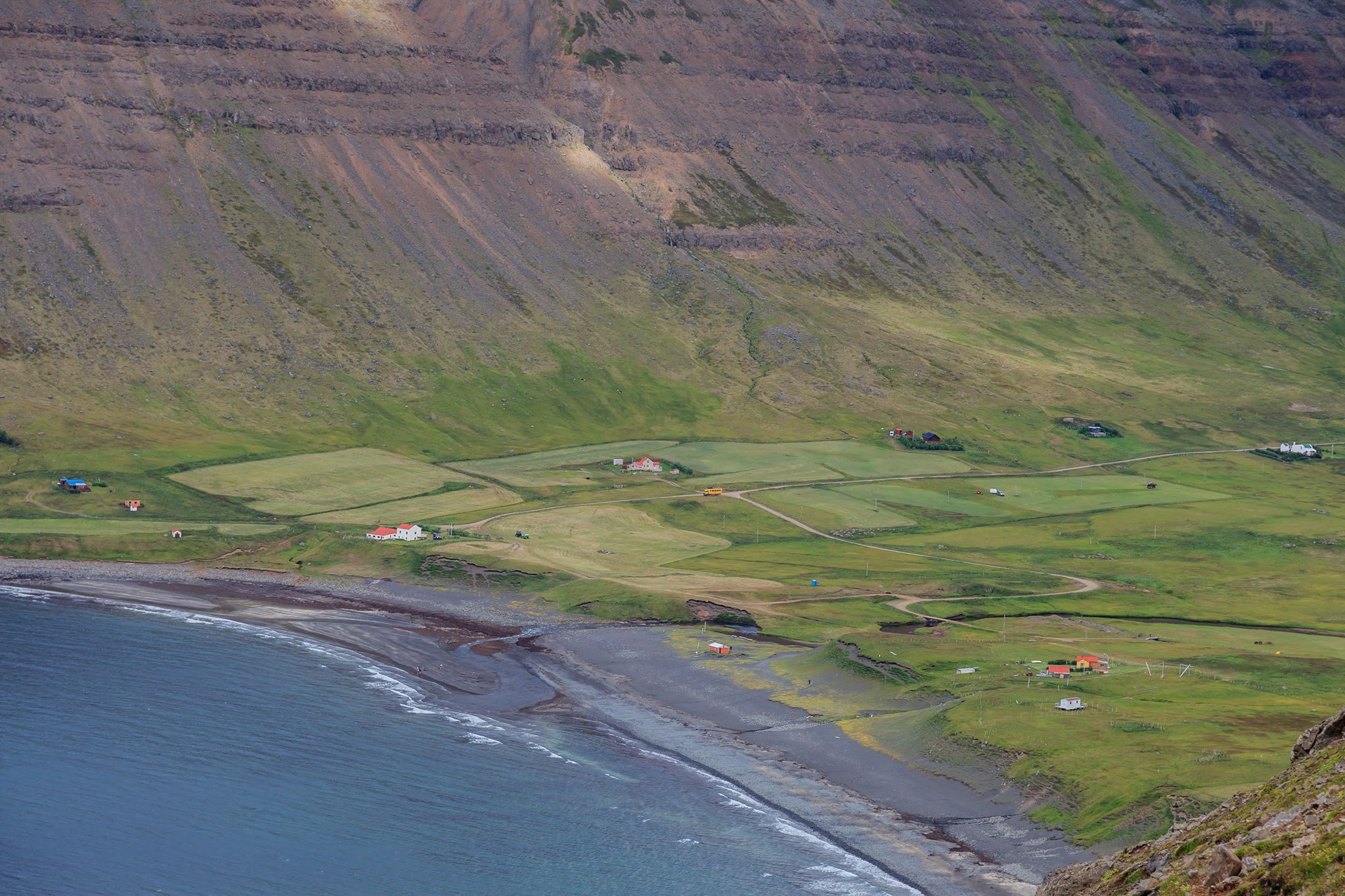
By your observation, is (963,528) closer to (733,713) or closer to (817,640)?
(817,640)

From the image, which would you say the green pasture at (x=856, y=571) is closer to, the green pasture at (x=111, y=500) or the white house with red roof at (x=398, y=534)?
the white house with red roof at (x=398, y=534)

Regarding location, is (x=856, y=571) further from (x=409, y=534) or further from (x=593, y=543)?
(x=409, y=534)

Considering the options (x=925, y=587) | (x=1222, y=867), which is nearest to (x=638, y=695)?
(x=925, y=587)

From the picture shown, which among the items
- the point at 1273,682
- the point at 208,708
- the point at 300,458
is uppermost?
the point at 1273,682

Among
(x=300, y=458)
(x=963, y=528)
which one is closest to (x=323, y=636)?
(x=300, y=458)

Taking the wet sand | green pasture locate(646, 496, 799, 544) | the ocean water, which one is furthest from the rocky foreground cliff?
green pasture locate(646, 496, 799, 544)

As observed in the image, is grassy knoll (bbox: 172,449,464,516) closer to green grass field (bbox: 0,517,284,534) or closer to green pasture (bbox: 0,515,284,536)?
green grass field (bbox: 0,517,284,534)

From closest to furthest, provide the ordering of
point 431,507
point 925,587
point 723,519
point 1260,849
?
Answer: point 1260,849, point 925,587, point 431,507, point 723,519
